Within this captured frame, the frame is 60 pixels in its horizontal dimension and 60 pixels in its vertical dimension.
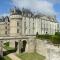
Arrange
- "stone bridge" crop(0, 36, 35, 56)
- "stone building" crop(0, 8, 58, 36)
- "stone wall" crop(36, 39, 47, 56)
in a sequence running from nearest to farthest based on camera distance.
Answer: "stone wall" crop(36, 39, 47, 56) → "stone bridge" crop(0, 36, 35, 56) → "stone building" crop(0, 8, 58, 36)

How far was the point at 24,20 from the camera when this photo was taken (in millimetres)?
72062

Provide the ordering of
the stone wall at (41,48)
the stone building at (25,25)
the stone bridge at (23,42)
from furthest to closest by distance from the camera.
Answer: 1. the stone building at (25,25)
2. the stone bridge at (23,42)
3. the stone wall at (41,48)

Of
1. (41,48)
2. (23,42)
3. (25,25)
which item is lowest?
(41,48)

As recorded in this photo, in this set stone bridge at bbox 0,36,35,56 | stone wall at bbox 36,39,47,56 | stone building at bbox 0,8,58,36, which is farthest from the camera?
stone building at bbox 0,8,58,36

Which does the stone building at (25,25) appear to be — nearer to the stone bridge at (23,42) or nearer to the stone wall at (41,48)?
the stone bridge at (23,42)

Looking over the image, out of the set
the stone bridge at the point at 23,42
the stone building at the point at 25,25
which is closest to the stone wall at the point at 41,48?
the stone bridge at the point at 23,42

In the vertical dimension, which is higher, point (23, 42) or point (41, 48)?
point (23, 42)

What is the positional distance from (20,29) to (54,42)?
29.3 metres

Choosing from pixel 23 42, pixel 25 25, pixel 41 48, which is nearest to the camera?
pixel 41 48

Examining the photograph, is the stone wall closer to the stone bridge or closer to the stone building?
the stone bridge

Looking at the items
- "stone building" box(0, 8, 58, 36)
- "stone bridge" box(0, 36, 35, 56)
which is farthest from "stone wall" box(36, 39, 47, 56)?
"stone building" box(0, 8, 58, 36)

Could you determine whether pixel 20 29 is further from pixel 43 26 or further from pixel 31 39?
pixel 31 39

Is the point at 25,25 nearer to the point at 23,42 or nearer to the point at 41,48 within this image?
the point at 23,42

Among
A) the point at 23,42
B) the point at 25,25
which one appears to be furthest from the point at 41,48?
the point at 25,25
